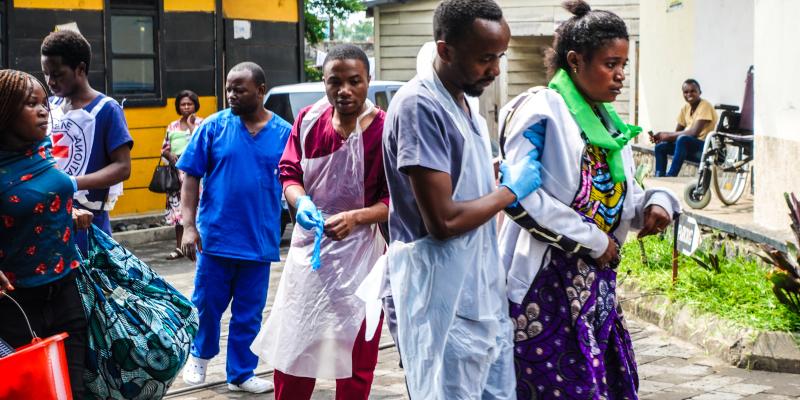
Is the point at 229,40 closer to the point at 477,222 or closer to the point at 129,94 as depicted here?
the point at 129,94

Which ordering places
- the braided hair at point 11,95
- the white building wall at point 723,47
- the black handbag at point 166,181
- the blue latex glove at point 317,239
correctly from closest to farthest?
the braided hair at point 11,95
the blue latex glove at point 317,239
the black handbag at point 166,181
the white building wall at point 723,47

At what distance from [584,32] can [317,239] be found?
4.43 ft

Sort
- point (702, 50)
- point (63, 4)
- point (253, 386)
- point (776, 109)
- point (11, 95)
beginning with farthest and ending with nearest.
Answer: point (702, 50)
point (63, 4)
point (776, 109)
point (253, 386)
point (11, 95)

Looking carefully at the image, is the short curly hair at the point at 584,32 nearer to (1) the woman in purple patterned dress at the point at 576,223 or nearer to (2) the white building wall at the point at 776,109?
(1) the woman in purple patterned dress at the point at 576,223

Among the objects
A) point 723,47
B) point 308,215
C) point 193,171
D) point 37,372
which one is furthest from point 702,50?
point 37,372

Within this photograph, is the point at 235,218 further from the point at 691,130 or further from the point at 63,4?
the point at 691,130

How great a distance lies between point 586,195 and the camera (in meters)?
3.97

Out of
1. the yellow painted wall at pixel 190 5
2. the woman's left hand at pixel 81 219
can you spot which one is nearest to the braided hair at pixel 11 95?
the woman's left hand at pixel 81 219

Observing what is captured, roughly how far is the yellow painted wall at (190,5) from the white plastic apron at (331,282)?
10.6 metres

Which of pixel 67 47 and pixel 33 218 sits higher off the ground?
pixel 67 47

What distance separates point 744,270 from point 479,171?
4.87m

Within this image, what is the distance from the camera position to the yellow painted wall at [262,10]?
16031 mm

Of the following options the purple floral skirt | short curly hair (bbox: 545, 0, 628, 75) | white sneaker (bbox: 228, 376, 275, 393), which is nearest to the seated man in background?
white sneaker (bbox: 228, 376, 275, 393)

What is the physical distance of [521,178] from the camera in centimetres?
374
